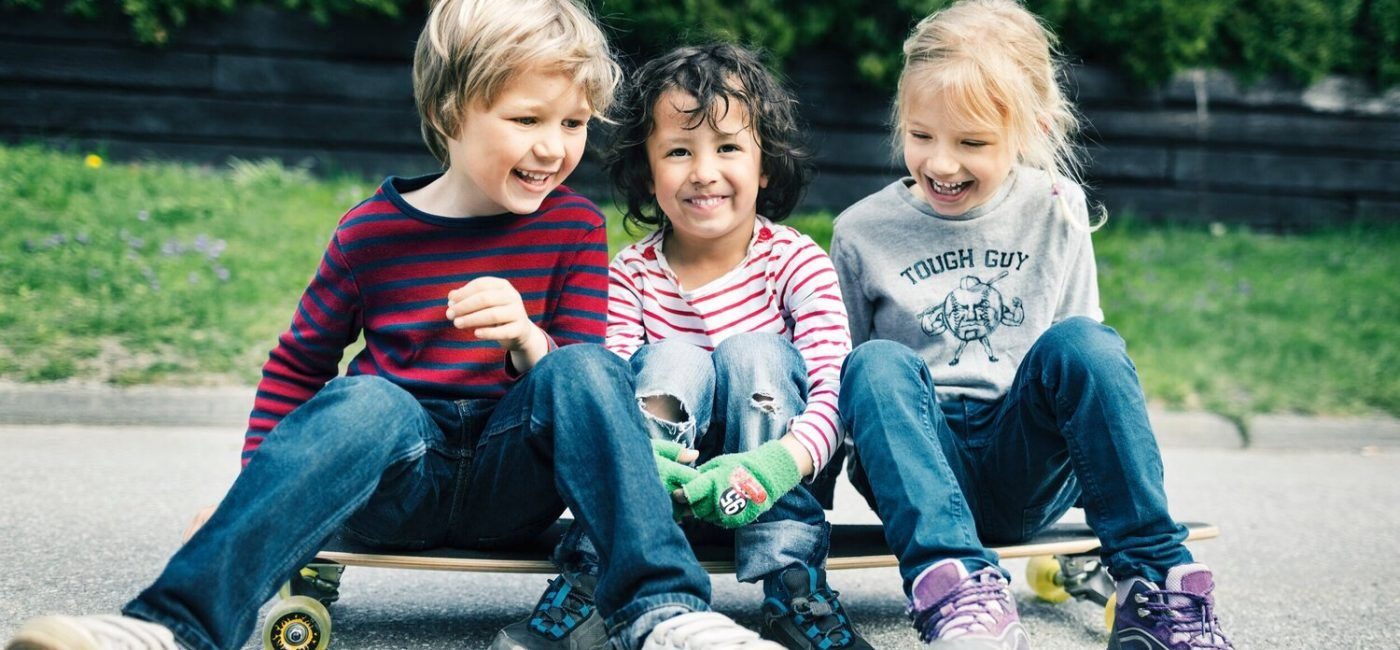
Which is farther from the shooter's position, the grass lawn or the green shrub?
the green shrub

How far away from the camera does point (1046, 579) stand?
2662 millimetres

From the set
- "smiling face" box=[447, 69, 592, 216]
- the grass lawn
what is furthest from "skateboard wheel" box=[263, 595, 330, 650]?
the grass lawn

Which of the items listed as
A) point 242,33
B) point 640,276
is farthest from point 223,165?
point 640,276

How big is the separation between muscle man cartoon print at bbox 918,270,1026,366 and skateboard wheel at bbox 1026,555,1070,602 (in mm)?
536

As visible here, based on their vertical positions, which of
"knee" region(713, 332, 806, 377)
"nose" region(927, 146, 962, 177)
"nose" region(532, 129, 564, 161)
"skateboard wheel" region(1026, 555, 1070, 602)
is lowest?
"skateboard wheel" region(1026, 555, 1070, 602)

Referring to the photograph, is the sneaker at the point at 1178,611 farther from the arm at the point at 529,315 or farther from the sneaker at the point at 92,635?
the sneaker at the point at 92,635

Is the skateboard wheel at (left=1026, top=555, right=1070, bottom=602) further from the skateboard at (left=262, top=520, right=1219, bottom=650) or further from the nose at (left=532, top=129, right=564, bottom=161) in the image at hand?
the nose at (left=532, top=129, right=564, bottom=161)

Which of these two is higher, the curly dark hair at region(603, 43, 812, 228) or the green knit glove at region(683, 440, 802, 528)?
the curly dark hair at region(603, 43, 812, 228)

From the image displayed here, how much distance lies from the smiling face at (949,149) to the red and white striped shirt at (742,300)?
10.1 inches

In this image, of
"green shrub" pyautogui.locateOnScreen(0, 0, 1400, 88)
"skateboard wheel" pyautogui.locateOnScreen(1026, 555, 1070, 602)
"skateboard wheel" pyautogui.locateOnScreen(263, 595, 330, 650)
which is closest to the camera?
"skateboard wheel" pyautogui.locateOnScreen(263, 595, 330, 650)

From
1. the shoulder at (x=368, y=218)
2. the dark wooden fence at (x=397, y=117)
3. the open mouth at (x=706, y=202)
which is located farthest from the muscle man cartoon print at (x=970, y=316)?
the dark wooden fence at (x=397, y=117)

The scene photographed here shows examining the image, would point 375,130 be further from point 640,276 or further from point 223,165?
point 640,276

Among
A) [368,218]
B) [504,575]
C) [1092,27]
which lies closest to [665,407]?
Answer: [368,218]

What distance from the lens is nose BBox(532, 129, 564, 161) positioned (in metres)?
2.09
